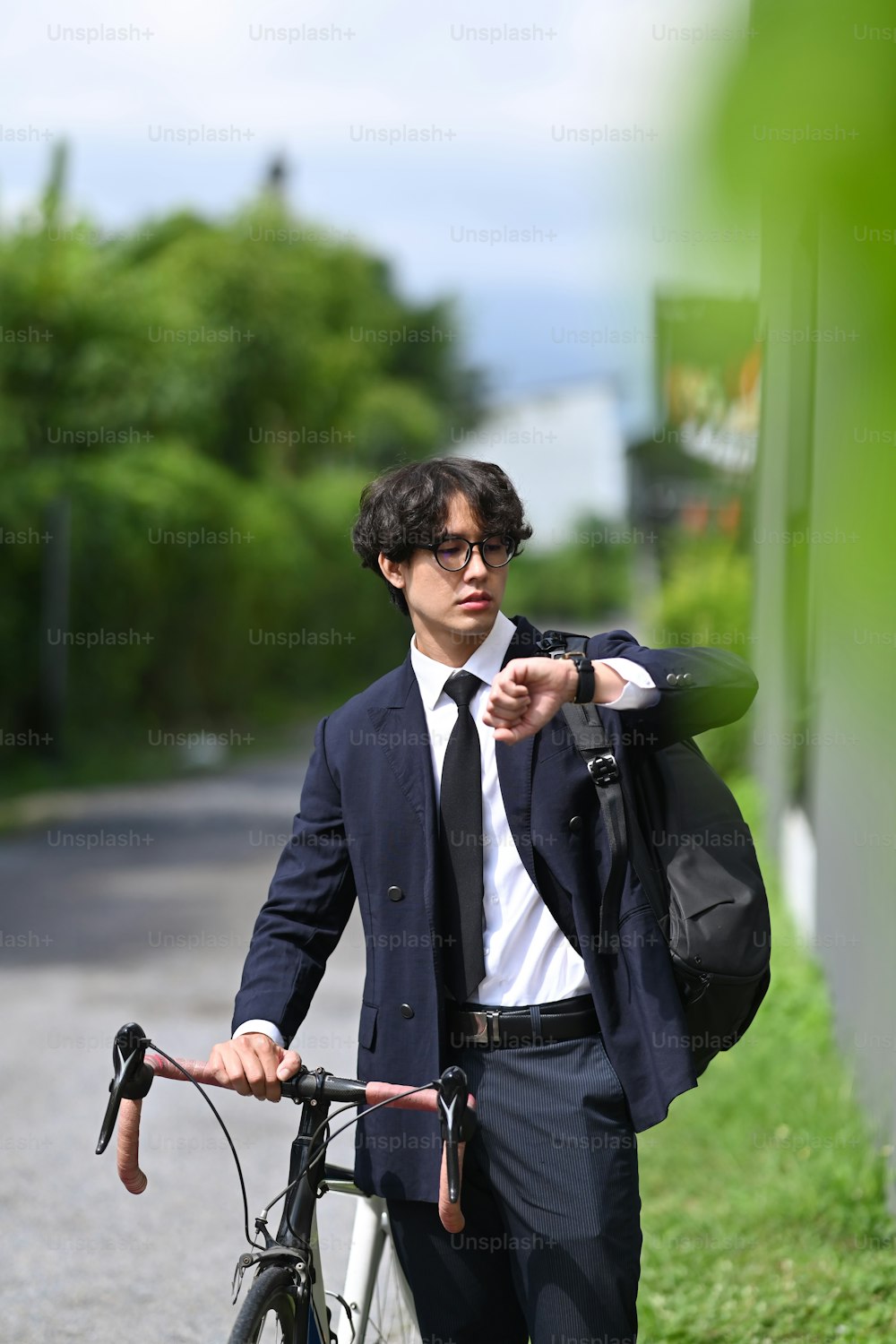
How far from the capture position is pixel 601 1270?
2.22 meters

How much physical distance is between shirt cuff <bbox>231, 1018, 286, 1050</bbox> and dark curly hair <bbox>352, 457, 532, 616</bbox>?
72 centimetres

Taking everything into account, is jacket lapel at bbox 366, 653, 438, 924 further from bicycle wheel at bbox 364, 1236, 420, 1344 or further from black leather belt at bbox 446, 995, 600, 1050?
bicycle wheel at bbox 364, 1236, 420, 1344

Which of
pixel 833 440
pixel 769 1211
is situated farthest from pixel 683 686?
pixel 769 1211

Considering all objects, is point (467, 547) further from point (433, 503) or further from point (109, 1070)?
point (109, 1070)

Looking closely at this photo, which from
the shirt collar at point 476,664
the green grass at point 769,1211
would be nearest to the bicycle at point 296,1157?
the shirt collar at point 476,664

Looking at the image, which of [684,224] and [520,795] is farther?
[520,795]

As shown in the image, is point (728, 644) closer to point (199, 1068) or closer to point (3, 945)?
point (3, 945)

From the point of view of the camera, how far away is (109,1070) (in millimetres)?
6344

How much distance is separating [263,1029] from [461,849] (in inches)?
15.6

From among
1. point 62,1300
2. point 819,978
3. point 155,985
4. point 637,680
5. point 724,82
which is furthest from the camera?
point 155,985

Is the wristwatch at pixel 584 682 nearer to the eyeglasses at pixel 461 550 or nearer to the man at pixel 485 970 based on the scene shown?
the man at pixel 485 970

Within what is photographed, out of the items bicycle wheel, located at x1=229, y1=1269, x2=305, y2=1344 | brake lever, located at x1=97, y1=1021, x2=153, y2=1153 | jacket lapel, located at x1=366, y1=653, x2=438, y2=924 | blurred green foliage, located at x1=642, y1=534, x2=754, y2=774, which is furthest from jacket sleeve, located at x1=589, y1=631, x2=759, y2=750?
blurred green foliage, located at x1=642, y1=534, x2=754, y2=774

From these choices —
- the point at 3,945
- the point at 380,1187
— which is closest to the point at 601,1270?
the point at 380,1187

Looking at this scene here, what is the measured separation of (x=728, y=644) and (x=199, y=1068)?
10712 mm
